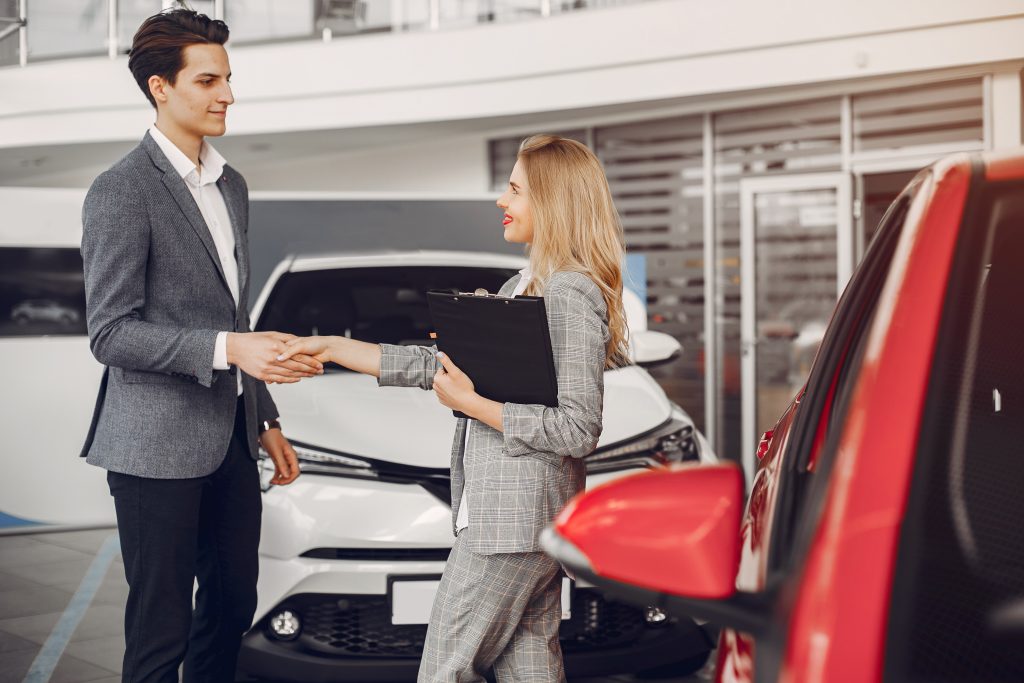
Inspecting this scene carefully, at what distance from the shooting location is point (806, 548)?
3.23ft

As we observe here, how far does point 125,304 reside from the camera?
2273 millimetres

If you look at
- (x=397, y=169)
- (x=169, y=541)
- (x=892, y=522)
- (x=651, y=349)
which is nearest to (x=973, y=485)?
(x=892, y=522)

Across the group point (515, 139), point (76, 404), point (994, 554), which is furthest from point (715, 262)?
point (994, 554)

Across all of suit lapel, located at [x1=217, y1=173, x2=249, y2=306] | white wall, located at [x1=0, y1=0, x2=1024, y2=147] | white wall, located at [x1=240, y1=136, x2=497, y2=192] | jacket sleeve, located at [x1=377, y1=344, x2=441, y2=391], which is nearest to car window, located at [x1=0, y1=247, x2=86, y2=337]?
suit lapel, located at [x1=217, y1=173, x2=249, y2=306]

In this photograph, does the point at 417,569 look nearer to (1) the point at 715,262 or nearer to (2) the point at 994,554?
(2) the point at 994,554

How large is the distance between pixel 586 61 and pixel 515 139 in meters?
1.93

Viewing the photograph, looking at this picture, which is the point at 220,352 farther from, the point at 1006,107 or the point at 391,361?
the point at 1006,107

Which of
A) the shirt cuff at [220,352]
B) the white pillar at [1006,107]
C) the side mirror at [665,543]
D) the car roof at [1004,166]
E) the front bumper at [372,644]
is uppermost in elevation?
the white pillar at [1006,107]

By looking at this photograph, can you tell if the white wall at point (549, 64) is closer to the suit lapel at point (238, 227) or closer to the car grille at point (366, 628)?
the car grille at point (366, 628)

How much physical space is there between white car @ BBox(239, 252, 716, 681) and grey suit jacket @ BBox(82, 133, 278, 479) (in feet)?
2.03

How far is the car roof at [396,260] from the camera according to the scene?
400 centimetres

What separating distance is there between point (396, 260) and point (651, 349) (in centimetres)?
98

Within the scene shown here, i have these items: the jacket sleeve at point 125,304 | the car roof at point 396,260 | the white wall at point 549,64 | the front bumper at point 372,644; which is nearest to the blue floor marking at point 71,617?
the front bumper at point 372,644

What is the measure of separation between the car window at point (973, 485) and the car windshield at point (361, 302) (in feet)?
8.76
